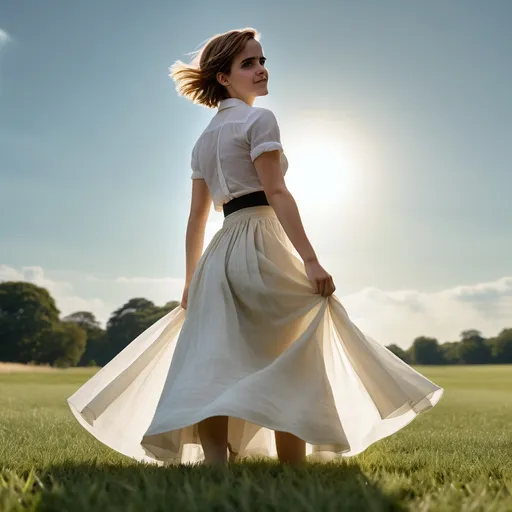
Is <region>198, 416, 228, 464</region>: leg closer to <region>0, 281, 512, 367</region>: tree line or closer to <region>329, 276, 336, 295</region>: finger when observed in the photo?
<region>329, 276, 336, 295</region>: finger

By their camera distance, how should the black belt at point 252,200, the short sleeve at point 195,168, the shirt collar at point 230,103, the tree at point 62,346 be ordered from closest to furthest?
the black belt at point 252,200 → the shirt collar at point 230,103 → the short sleeve at point 195,168 → the tree at point 62,346

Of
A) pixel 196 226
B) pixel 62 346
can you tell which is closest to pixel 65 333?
pixel 62 346

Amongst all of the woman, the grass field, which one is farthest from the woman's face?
the grass field

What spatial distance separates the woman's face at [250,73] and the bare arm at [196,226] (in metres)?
0.67

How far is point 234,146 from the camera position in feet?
13.3

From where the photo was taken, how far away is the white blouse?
3928 mm

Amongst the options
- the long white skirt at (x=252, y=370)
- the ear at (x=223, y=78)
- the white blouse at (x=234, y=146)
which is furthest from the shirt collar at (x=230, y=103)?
the long white skirt at (x=252, y=370)

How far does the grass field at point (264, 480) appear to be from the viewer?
2.61 meters

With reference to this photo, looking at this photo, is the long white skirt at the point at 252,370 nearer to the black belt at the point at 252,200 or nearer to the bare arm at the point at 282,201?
the black belt at the point at 252,200

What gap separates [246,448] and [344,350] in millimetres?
1185

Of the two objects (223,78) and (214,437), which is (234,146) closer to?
(223,78)

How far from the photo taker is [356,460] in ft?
14.4

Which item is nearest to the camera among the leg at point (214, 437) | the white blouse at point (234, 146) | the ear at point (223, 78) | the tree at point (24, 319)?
the leg at point (214, 437)

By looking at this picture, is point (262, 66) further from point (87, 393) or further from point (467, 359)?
point (467, 359)
